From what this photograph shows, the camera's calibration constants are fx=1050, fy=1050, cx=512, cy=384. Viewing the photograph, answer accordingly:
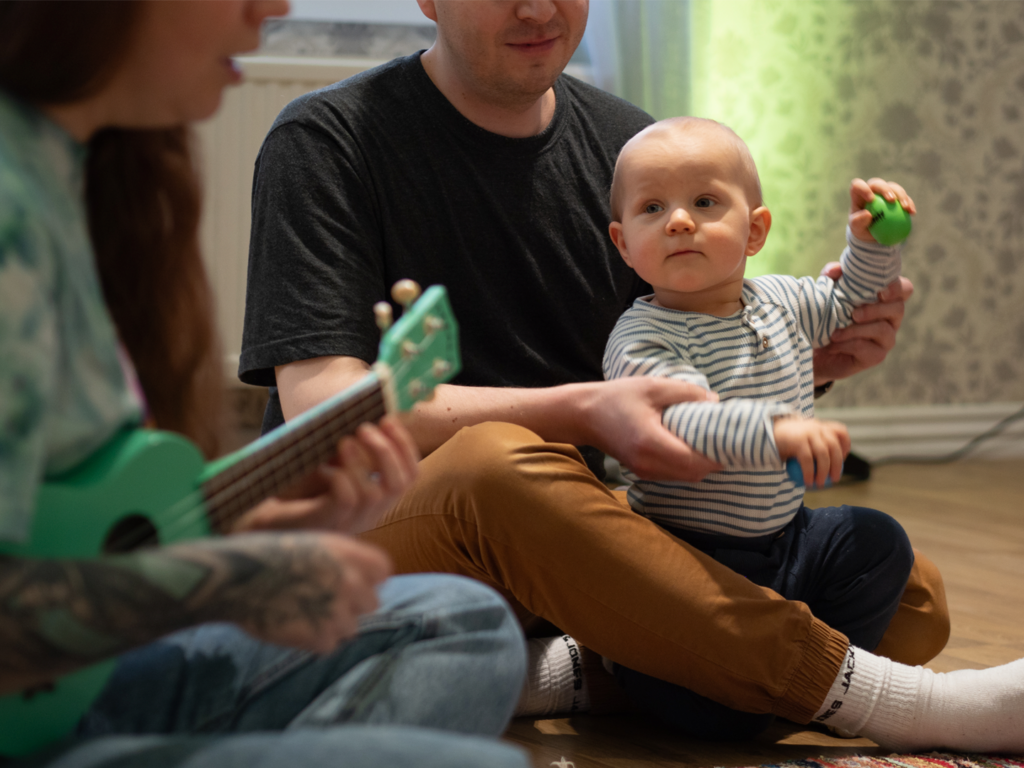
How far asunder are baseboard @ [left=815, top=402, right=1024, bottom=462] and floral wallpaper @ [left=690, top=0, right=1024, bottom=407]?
32 mm

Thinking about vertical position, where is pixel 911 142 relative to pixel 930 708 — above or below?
above

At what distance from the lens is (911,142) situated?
2.69 metres

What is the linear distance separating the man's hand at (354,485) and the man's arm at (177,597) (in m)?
0.07

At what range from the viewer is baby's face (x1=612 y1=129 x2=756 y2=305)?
1.09m

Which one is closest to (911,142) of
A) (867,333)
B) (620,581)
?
(867,333)

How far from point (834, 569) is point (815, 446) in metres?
0.26

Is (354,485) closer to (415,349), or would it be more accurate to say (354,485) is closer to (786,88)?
(415,349)

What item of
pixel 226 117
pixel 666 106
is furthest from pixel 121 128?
pixel 666 106

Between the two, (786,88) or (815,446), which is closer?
(815,446)

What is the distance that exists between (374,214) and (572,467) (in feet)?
1.40

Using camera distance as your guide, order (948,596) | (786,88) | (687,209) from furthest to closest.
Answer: (786,88)
(948,596)
(687,209)

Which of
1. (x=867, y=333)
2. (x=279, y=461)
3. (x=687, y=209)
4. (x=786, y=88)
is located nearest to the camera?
(x=279, y=461)

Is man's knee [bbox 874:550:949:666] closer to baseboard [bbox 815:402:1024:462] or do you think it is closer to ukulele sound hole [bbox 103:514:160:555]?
ukulele sound hole [bbox 103:514:160:555]

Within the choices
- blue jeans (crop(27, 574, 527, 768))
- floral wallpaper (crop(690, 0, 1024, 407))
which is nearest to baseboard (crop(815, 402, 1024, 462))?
floral wallpaper (crop(690, 0, 1024, 407))
